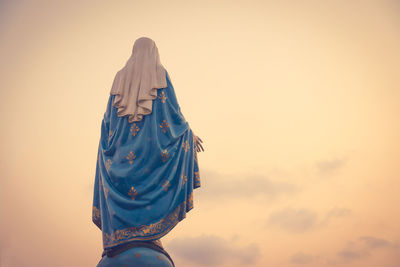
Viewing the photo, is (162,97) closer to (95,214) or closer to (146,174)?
(146,174)

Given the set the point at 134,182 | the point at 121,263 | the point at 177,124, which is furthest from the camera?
the point at 177,124

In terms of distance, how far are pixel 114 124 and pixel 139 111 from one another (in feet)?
2.27

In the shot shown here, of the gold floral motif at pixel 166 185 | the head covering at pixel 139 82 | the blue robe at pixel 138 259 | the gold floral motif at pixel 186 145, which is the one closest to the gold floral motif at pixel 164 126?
the head covering at pixel 139 82

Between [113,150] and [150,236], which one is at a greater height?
[113,150]

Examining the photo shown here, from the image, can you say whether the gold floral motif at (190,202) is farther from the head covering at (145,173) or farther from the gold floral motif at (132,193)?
the gold floral motif at (132,193)

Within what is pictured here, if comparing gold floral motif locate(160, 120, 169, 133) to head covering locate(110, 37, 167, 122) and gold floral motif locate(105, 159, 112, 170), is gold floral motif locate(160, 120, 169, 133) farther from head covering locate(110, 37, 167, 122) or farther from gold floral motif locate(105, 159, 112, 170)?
gold floral motif locate(105, 159, 112, 170)

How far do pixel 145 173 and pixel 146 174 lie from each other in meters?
0.03

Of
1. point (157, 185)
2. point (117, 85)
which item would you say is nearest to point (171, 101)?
point (117, 85)

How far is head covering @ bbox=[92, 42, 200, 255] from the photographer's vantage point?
30.6 ft

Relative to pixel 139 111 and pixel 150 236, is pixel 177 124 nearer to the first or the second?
pixel 139 111

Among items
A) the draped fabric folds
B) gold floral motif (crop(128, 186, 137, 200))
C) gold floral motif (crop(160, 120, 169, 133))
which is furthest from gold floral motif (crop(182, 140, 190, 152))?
gold floral motif (crop(128, 186, 137, 200))

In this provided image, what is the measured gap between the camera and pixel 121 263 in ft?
29.4

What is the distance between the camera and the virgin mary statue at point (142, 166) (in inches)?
362

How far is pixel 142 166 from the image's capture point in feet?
32.2
